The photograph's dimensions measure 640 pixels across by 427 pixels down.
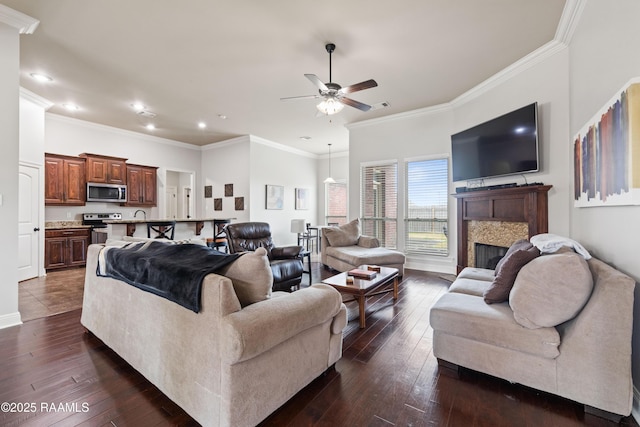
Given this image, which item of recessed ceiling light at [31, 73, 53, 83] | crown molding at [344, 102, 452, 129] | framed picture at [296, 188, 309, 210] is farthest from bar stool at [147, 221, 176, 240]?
crown molding at [344, 102, 452, 129]

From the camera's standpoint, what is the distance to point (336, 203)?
8.95 m

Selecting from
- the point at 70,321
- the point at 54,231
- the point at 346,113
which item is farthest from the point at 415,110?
the point at 54,231

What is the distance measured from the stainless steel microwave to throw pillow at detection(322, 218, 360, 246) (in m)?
4.67

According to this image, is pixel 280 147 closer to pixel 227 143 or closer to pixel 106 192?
pixel 227 143

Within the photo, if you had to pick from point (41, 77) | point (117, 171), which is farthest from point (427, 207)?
point (117, 171)

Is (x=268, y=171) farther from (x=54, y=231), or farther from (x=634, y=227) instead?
(x=634, y=227)

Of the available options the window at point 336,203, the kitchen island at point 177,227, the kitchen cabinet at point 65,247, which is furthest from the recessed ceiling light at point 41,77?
the window at point 336,203

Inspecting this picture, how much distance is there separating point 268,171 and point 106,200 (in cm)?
364

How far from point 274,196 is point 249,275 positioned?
6078mm

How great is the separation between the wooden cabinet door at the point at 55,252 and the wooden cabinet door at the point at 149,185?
180 centimetres

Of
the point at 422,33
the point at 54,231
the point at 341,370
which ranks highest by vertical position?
the point at 422,33

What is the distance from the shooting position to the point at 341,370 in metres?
2.04

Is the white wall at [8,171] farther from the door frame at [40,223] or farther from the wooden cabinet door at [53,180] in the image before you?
the wooden cabinet door at [53,180]

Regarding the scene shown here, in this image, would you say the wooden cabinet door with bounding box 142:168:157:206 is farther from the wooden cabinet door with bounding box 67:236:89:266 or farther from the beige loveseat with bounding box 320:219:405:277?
the beige loveseat with bounding box 320:219:405:277
